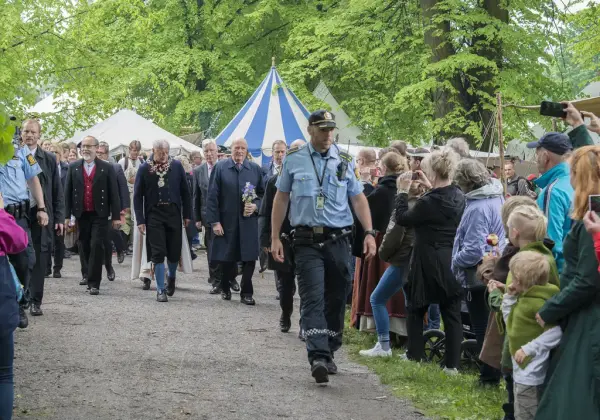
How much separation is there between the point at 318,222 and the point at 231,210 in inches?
233

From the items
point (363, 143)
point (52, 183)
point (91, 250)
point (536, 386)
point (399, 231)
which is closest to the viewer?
point (536, 386)

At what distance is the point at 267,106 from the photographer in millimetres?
26828

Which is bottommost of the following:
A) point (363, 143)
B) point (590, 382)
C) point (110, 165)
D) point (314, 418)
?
point (314, 418)

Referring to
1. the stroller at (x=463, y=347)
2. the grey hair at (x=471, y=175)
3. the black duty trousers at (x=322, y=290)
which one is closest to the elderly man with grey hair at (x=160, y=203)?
the stroller at (x=463, y=347)

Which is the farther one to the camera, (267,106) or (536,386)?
(267,106)

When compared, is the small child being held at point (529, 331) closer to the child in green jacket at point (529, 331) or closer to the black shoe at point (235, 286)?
the child in green jacket at point (529, 331)

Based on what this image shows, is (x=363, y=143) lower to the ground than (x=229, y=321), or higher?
higher

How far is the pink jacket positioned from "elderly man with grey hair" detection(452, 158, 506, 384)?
3.77 metres

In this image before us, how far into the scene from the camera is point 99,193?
610 inches

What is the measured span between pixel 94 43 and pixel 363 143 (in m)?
8.37

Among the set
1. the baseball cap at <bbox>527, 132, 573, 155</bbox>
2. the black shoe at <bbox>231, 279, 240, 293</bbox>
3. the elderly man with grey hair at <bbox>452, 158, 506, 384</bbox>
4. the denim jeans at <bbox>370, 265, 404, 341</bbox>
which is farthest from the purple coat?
the black shoe at <bbox>231, 279, 240, 293</bbox>

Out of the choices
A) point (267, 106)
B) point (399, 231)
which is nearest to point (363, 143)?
point (267, 106)

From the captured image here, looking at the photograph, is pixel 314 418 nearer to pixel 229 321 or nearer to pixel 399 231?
pixel 399 231

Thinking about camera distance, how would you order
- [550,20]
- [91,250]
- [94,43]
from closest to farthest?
[91,250] < [550,20] < [94,43]
